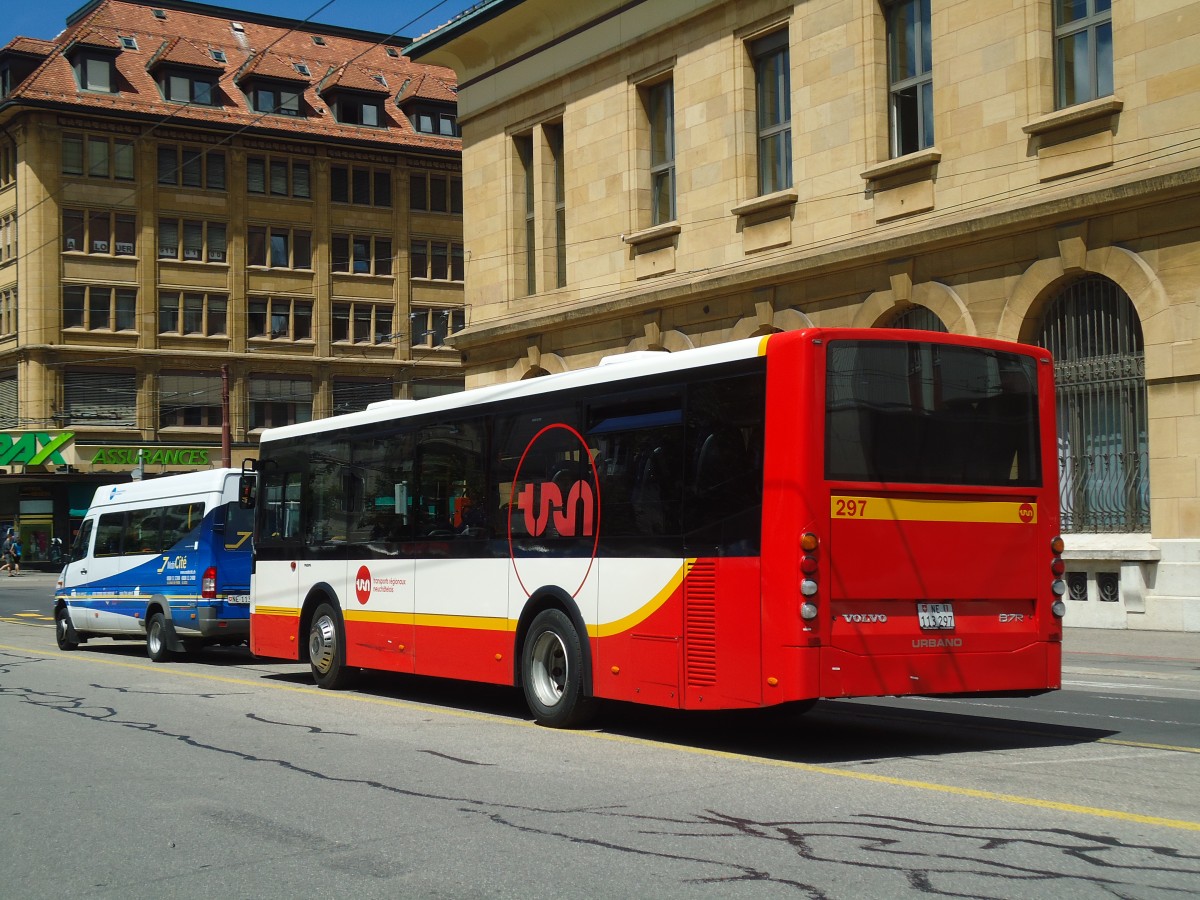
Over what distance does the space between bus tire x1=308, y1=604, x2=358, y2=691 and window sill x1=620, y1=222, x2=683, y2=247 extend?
1517 centimetres

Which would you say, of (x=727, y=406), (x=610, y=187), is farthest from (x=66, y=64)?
(x=727, y=406)

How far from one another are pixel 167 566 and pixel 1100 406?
13612mm

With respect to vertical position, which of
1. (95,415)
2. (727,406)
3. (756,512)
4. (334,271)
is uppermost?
(334,271)

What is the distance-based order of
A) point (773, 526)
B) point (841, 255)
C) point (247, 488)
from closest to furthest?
point (773, 526), point (247, 488), point (841, 255)

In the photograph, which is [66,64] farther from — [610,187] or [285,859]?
[285,859]

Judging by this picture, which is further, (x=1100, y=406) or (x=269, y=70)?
(x=269, y=70)

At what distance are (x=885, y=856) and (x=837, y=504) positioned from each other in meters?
3.45

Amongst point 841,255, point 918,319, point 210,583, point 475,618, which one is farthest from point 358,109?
point 475,618

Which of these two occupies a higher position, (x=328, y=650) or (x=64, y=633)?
(x=328, y=650)

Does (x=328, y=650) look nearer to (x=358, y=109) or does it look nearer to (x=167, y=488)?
(x=167, y=488)

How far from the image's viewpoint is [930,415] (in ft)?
33.7

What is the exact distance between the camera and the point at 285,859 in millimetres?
6871

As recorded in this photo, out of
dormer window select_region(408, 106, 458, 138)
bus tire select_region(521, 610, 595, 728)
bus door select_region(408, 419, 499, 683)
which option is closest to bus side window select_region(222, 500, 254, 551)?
bus door select_region(408, 419, 499, 683)

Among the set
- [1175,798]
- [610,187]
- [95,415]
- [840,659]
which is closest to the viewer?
[1175,798]
